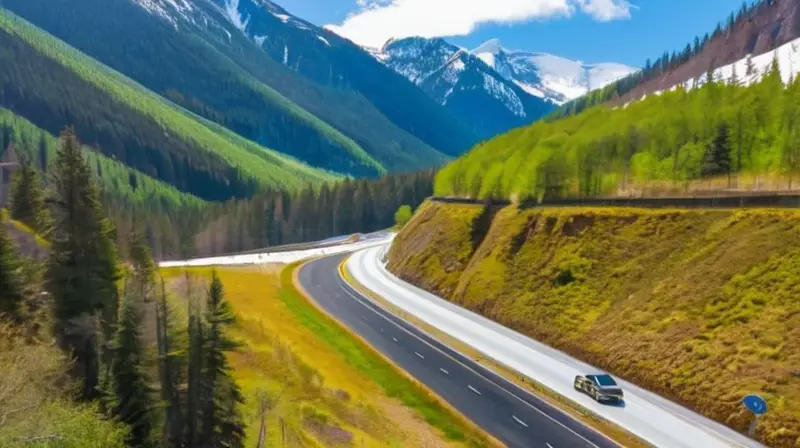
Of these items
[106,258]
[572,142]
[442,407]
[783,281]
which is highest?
[572,142]

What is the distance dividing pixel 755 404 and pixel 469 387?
66.3ft

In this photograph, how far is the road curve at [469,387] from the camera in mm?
37031

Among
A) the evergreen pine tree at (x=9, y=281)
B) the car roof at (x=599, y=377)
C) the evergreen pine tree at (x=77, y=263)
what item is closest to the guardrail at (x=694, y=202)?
the car roof at (x=599, y=377)

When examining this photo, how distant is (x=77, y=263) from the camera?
36.9 metres

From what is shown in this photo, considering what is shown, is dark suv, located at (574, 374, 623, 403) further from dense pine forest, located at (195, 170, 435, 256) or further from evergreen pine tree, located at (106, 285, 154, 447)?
dense pine forest, located at (195, 170, 435, 256)

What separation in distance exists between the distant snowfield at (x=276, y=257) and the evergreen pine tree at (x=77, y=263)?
242ft

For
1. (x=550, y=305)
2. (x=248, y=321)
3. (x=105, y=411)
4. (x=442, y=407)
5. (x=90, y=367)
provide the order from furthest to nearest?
(x=248, y=321), (x=550, y=305), (x=442, y=407), (x=90, y=367), (x=105, y=411)

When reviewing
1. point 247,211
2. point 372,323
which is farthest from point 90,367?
point 247,211

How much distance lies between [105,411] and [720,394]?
36.1 m

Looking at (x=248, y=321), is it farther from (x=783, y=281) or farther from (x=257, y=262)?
(x=257, y=262)

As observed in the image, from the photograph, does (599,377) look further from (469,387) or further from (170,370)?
(170,370)

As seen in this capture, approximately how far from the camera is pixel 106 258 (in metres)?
38.4

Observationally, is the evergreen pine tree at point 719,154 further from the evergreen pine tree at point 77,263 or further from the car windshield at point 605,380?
the evergreen pine tree at point 77,263

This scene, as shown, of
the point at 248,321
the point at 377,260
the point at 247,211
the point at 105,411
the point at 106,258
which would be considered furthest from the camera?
the point at 247,211
